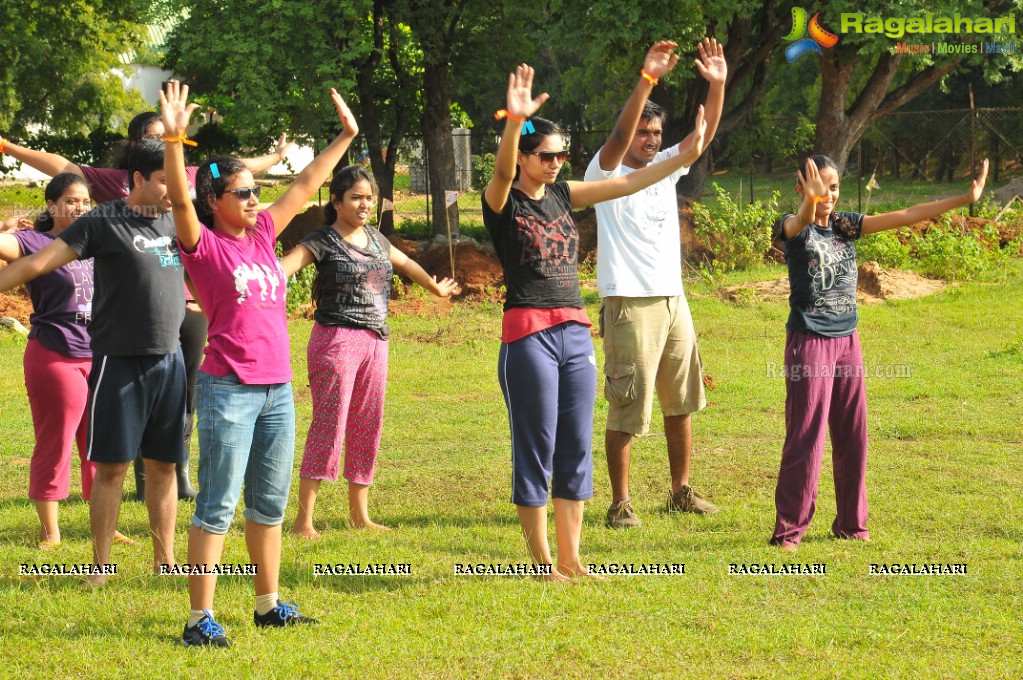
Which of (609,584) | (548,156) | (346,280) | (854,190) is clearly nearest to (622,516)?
(609,584)

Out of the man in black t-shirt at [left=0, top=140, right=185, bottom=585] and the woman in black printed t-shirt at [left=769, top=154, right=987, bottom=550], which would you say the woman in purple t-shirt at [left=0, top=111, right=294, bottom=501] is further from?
the woman in black printed t-shirt at [left=769, top=154, right=987, bottom=550]

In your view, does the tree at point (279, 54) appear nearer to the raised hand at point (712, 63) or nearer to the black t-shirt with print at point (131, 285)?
the raised hand at point (712, 63)

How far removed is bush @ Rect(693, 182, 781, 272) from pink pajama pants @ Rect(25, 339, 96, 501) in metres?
11.9

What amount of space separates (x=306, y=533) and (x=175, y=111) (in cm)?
276

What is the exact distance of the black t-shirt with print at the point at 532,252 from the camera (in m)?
5.16

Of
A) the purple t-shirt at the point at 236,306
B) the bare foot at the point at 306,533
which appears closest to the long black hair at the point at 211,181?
the purple t-shirt at the point at 236,306

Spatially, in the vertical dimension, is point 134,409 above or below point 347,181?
below

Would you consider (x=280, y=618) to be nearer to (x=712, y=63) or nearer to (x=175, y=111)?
(x=175, y=111)

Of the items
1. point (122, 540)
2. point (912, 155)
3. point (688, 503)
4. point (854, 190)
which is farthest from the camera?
point (912, 155)

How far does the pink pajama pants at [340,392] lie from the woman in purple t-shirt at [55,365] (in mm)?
1112

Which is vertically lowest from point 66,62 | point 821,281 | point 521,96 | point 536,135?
point 821,281

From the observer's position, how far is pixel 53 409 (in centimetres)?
598

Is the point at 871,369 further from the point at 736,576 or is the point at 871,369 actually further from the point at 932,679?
the point at 932,679

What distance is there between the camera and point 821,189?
18.6 feet
